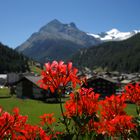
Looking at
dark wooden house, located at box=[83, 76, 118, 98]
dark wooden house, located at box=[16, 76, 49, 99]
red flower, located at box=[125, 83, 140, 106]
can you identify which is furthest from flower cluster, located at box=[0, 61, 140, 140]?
dark wooden house, located at box=[83, 76, 118, 98]

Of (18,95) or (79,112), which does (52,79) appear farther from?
(18,95)

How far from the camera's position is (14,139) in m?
4.41

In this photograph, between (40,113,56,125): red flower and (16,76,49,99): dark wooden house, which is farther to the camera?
(16,76,49,99): dark wooden house

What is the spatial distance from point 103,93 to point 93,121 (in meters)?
101

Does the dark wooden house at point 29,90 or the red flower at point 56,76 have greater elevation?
the dark wooden house at point 29,90

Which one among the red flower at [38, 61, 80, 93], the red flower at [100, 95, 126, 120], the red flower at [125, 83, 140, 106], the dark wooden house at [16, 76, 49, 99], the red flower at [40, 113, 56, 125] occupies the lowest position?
the red flower at [40, 113, 56, 125]

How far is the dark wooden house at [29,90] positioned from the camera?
96562mm

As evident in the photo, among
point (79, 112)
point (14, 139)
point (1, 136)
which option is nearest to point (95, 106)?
point (79, 112)

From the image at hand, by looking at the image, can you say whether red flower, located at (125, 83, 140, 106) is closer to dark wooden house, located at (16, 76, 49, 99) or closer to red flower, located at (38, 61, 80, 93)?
red flower, located at (38, 61, 80, 93)

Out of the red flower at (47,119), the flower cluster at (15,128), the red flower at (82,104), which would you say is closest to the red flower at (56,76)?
the red flower at (82,104)

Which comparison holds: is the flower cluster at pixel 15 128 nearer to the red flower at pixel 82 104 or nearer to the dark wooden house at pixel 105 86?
the red flower at pixel 82 104

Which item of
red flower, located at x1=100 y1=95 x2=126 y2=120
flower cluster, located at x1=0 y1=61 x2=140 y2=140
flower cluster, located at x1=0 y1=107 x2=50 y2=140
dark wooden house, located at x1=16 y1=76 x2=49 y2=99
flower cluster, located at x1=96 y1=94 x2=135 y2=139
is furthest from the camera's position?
dark wooden house, located at x1=16 y1=76 x2=49 y2=99

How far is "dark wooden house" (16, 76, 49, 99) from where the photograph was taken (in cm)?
9656

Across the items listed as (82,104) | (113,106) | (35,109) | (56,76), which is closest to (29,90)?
(35,109)
